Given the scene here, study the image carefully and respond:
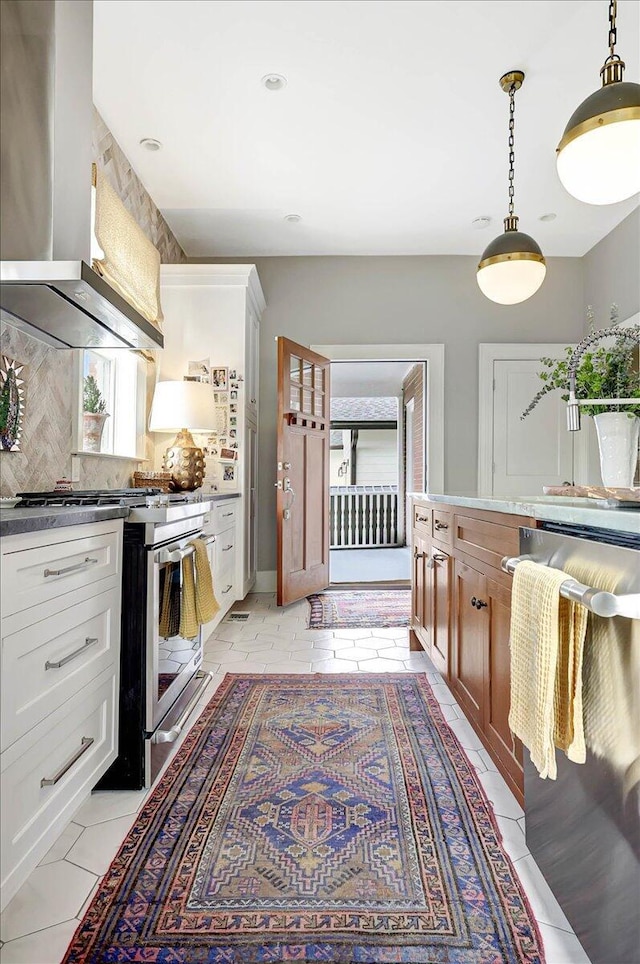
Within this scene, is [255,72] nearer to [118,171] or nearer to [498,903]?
[118,171]

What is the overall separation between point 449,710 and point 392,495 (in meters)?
6.32

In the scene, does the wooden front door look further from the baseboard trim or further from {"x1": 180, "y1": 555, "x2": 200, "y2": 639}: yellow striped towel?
{"x1": 180, "y1": 555, "x2": 200, "y2": 639}: yellow striped towel

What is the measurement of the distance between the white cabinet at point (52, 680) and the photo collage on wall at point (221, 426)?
2.26 meters

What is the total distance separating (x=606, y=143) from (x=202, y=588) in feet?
6.42

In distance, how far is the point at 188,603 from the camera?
1963mm

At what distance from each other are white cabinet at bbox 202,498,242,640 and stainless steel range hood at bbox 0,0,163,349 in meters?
1.31

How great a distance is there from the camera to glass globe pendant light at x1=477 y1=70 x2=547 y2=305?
7.81 ft

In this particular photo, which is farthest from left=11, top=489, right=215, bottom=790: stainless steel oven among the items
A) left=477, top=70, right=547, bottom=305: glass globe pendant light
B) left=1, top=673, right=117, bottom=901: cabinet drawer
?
left=477, top=70, right=547, bottom=305: glass globe pendant light

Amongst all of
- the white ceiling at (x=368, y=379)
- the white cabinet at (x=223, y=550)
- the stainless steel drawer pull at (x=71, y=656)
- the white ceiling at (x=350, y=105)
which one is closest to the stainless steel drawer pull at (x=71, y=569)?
the stainless steel drawer pull at (x=71, y=656)

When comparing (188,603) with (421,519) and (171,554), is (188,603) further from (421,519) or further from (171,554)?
(421,519)

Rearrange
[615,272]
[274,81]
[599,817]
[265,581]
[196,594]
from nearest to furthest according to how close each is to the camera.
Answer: [599,817]
[196,594]
[274,81]
[615,272]
[265,581]

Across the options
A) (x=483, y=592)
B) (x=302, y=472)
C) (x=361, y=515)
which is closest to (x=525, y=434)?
(x=302, y=472)

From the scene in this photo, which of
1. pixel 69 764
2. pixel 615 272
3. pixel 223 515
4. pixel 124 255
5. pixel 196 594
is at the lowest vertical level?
pixel 69 764

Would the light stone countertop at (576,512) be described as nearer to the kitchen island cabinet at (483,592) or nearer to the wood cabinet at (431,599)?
the kitchen island cabinet at (483,592)
